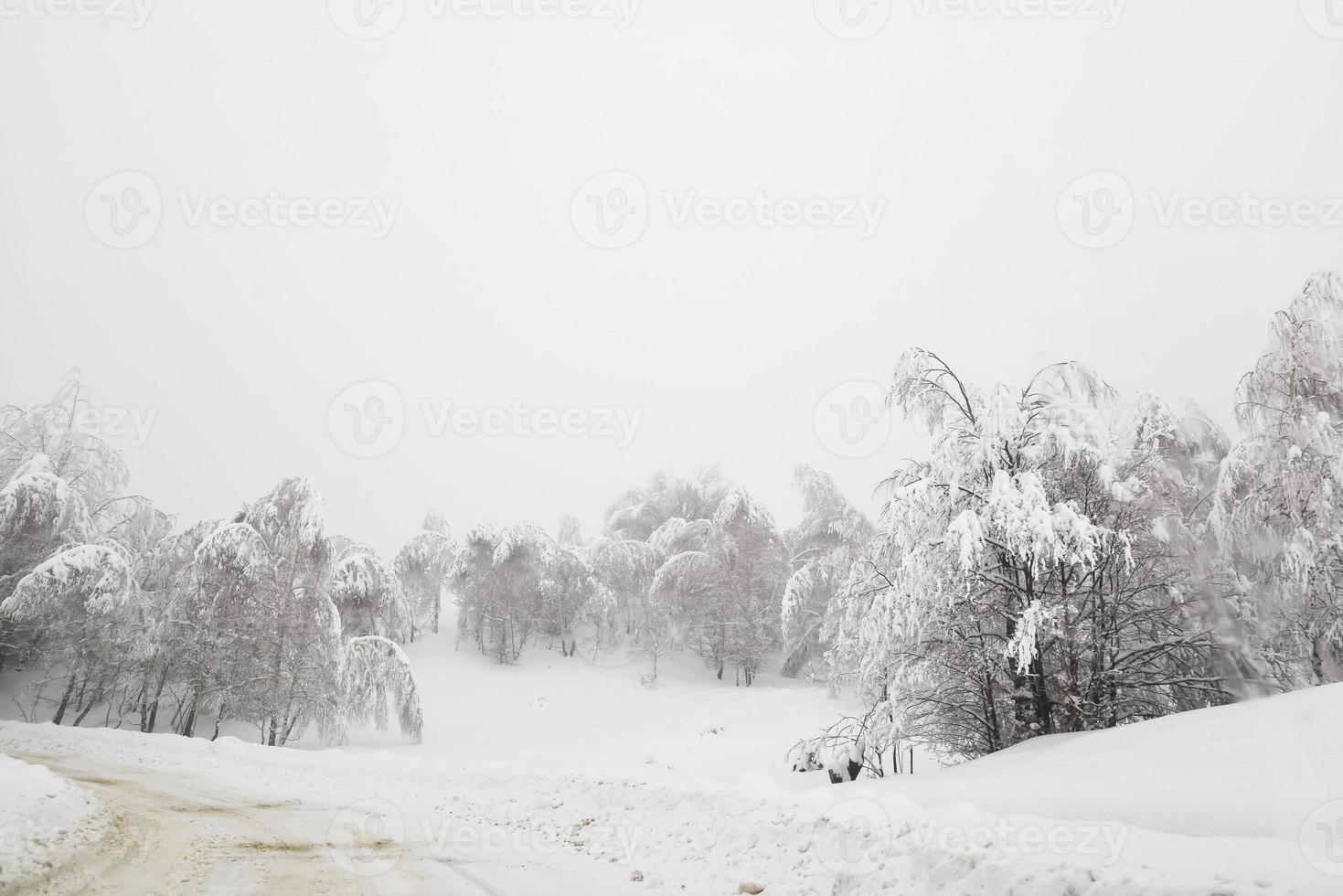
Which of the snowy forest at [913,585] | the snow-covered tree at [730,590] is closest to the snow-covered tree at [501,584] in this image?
the snowy forest at [913,585]

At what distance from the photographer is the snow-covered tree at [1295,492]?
8.19m

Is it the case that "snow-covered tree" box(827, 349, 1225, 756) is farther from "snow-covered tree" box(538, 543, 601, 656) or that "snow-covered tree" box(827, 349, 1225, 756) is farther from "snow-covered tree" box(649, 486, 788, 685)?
"snow-covered tree" box(538, 543, 601, 656)

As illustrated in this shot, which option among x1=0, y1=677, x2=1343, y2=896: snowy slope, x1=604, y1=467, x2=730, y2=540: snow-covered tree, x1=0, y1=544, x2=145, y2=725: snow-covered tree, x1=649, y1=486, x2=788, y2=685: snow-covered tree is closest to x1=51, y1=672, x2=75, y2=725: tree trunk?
x1=0, y1=544, x2=145, y2=725: snow-covered tree

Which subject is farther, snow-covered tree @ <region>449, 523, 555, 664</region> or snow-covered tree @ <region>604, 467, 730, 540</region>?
snow-covered tree @ <region>604, 467, 730, 540</region>

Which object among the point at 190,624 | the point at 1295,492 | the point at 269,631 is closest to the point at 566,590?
the point at 269,631

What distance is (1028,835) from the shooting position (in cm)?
439

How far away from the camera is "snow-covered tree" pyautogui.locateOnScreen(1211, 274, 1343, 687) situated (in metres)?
8.19

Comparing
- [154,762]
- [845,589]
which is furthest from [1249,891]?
[154,762]

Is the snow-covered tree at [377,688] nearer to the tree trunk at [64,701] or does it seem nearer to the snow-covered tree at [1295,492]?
the tree trunk at [64,701]

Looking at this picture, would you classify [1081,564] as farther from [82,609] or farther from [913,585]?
[82,609]

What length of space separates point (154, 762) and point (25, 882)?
34.1ft

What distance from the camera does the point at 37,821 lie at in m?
5.77

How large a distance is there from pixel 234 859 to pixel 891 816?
650 centimetres

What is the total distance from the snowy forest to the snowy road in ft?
21.0
